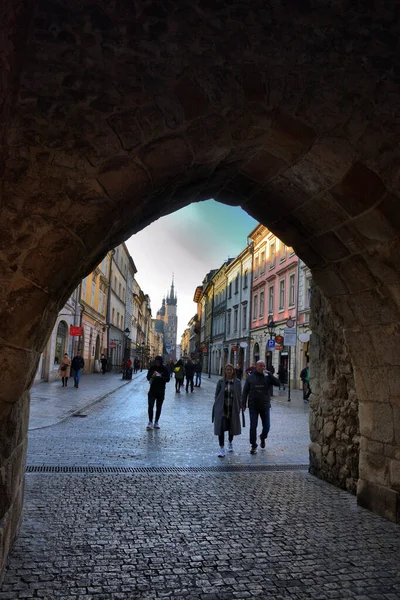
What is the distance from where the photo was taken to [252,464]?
705 cm

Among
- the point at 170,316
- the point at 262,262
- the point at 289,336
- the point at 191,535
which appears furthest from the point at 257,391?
the point at 170,316

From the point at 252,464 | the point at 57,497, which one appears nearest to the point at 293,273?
the point at 252,464

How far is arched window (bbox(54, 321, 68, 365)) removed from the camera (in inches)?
971

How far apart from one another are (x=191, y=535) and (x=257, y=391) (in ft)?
14.5

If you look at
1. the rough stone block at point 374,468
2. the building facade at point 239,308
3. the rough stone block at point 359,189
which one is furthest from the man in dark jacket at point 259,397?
the building facade at point 239,308

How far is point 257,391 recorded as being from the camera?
8328 mm

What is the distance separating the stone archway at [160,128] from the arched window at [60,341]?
21.5 m

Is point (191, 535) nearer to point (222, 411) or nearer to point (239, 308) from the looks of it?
point (222, 411)

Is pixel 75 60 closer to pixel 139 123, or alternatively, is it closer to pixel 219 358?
pixel 139 123

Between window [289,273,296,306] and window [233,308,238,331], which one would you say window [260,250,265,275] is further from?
window [233,308,238,331]

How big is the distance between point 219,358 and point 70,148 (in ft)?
164

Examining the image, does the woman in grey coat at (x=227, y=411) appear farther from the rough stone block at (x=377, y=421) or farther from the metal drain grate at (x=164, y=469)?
the rough stone block at (x=377, y=421)

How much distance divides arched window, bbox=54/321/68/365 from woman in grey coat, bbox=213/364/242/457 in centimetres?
1774

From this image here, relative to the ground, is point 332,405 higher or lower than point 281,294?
lower
